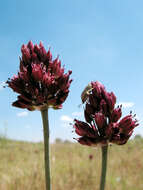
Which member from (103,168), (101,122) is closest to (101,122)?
(101,122)

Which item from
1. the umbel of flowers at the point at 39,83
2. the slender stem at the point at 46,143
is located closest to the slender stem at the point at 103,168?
the slender stem at the point at 46,143

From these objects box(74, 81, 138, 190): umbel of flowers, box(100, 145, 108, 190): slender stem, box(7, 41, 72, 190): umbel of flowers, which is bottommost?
box(100, 145, 108, 190): slender stem

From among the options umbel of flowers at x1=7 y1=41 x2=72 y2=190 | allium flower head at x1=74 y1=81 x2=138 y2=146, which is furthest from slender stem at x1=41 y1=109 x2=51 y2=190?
allium flower head at x1=74 y1=81 x2=138 y2=146

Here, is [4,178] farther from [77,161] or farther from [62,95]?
[62,95]

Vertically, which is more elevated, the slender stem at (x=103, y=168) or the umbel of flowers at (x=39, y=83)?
the umbel of flowers at (x=39, y=83)

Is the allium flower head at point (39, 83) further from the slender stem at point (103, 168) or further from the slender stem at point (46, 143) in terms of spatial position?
the slender stem at point (103, 168)

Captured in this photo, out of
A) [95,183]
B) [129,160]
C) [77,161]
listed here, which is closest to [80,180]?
[95,183]

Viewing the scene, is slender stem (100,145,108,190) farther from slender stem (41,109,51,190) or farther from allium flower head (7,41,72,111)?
allium flower head (7,41,72,111)
